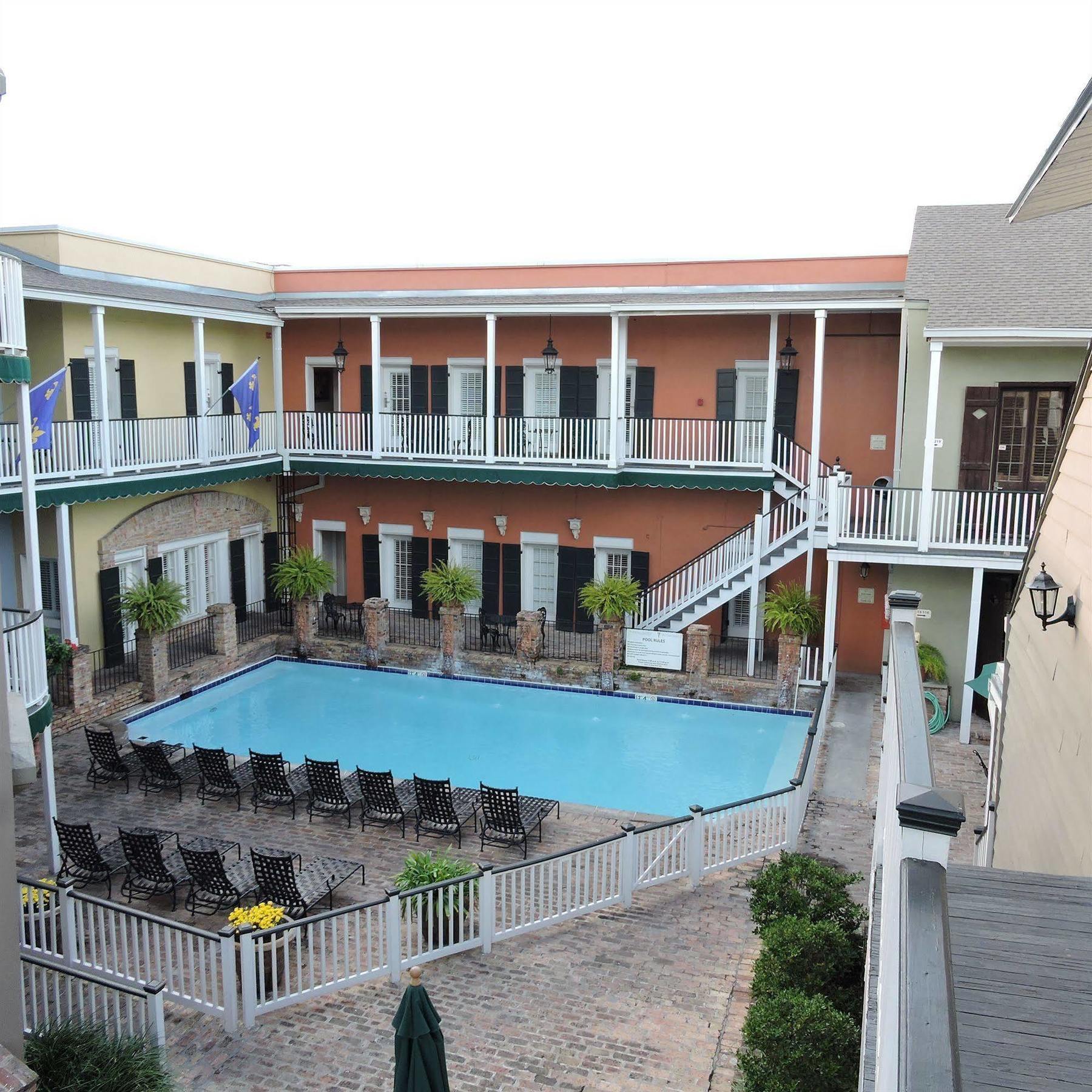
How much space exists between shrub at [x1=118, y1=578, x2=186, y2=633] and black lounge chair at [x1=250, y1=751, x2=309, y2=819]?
5.20 m

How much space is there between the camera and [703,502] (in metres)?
20.9

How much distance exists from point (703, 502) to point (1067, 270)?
7.82 meters

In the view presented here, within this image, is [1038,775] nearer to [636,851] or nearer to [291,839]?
[636,851]

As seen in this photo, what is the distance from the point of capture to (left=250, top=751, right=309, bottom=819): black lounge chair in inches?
521

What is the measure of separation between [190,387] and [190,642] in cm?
546


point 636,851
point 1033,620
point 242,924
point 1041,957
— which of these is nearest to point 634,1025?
point 636,851

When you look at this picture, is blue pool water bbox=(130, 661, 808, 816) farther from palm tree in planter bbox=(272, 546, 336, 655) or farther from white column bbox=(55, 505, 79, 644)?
white column bbox=(55, 505, 79, 644)

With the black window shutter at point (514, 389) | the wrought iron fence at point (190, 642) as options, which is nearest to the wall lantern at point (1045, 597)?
the black window shutter at point (514, 389)

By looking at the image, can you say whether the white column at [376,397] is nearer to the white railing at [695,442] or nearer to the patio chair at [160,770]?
the white railing at [695,442]

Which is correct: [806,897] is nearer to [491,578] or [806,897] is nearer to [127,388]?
[491,578]

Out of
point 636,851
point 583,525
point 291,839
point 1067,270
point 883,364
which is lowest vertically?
point 291,839

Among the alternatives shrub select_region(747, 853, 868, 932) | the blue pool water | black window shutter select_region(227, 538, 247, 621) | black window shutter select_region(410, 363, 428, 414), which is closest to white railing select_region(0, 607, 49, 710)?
the blue pool water

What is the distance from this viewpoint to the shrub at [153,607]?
17.6 meters

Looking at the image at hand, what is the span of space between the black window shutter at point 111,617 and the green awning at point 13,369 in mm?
10163
